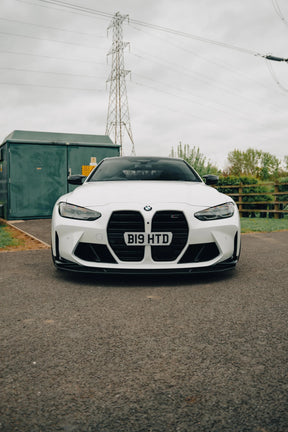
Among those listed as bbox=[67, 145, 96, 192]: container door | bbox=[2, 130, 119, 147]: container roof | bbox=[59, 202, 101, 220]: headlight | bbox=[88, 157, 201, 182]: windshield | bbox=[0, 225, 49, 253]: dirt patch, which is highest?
bbox=[2, 130, 119, 147]: container roof

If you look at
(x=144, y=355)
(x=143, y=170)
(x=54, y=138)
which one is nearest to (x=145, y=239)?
(x=144, y=355)

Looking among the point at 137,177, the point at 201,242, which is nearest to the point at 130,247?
the point at 201,242

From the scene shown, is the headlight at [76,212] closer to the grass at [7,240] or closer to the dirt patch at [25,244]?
the dirt patch at [25,244]

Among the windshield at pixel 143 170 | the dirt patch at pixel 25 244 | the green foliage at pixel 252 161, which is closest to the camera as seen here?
the windshield at pixel 143 170

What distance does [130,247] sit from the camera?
371cm

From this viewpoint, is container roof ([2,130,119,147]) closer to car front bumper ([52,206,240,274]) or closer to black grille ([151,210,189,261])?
car front bumper ([52,206,240,274])

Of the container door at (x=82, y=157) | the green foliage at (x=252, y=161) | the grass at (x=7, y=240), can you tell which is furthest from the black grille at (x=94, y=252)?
the green foliage at (x=252, y=161)

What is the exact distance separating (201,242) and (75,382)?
2.07 meters

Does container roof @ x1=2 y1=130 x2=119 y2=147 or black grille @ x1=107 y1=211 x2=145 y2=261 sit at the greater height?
container roof @ x1=2 y1=130 x2=119 y2=147

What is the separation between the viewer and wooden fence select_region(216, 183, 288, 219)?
13875 mm

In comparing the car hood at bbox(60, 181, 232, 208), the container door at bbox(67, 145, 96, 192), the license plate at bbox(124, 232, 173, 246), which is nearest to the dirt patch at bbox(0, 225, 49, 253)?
the car hood at bbox(60, 181, 232, 208)

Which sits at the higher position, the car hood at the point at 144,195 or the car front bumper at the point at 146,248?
the car hood at the point at 144,195

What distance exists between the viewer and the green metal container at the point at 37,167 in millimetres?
11102

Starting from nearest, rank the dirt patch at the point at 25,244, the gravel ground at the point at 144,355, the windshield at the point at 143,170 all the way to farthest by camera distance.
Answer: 1. the gravel ground at the point at 144,355
2. the windshield at the point at 143,170
3. the dirt patch at the point at 25,244
